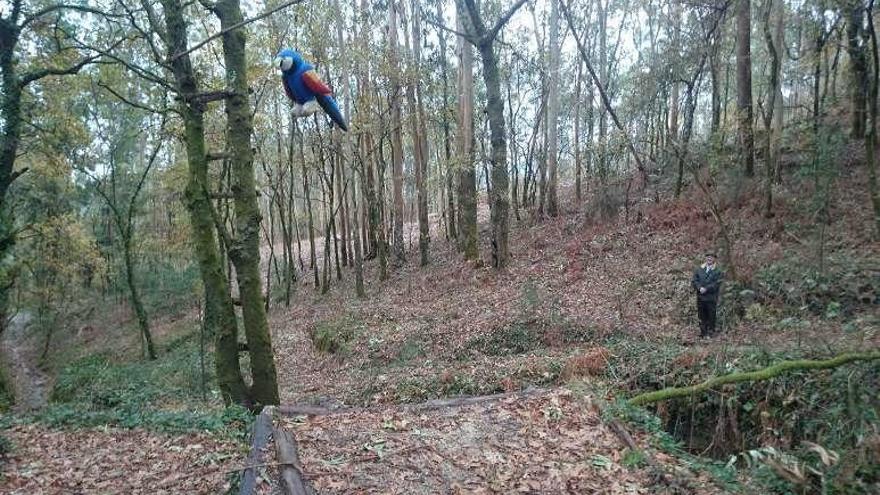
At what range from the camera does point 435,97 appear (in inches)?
802

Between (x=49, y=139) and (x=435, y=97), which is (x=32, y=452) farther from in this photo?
(x=435, y=97)

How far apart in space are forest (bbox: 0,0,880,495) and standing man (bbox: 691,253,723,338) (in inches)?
1.9

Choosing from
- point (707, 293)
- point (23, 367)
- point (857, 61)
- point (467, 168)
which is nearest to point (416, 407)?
point (707, 293)

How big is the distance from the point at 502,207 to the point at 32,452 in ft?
32.5

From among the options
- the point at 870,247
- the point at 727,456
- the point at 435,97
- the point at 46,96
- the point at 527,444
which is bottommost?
the point at 727,456

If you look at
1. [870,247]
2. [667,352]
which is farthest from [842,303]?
[667,352]

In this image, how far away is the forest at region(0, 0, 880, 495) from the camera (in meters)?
4.86

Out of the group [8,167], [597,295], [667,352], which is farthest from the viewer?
[597,295]

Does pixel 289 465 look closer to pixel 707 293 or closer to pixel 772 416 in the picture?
pixel 772 416

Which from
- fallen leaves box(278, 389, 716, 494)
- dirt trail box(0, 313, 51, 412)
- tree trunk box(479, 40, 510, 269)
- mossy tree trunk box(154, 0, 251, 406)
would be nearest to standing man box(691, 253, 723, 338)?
fallen leaves box(278, 389, 716, 494)

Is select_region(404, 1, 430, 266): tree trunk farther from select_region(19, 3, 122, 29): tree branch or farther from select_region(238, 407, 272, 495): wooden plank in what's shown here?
select_region(238, 407, 272, 495): wooden plank

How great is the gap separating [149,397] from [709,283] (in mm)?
11567

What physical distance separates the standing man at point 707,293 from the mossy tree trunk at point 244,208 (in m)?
7.20

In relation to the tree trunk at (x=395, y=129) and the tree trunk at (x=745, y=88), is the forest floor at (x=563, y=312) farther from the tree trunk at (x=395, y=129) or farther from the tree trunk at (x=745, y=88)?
the tree trunk at (x=395, y=129)
